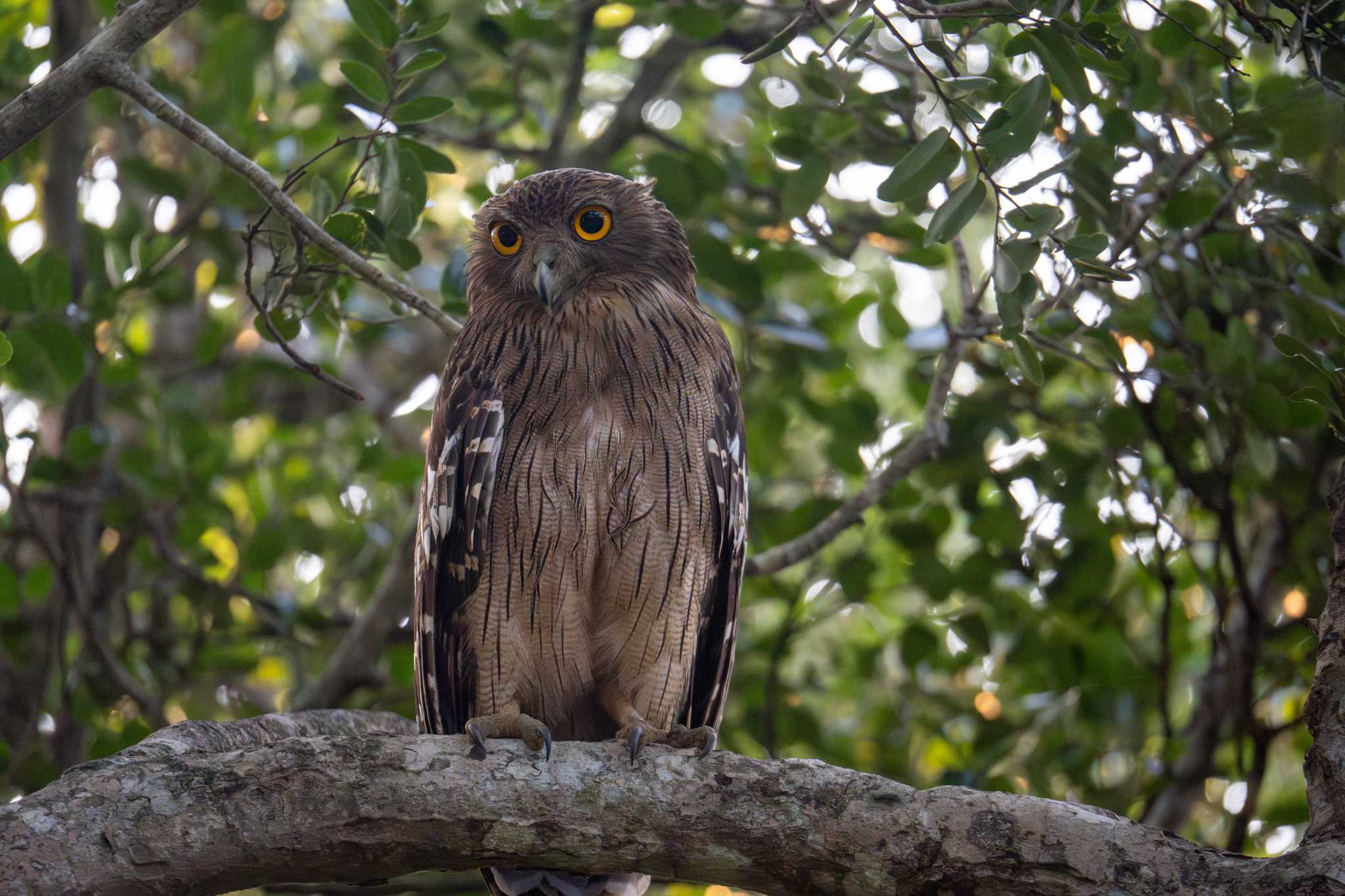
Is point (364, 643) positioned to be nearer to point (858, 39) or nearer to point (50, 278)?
point (50, 278)

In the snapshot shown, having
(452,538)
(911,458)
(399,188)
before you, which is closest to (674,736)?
A: (452,538)

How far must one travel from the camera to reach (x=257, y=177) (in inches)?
104

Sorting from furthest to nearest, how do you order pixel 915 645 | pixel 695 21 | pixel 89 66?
pixel 915 645 → pixel 695 21 → pixel 89 66

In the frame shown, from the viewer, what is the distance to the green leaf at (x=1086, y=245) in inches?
94.6

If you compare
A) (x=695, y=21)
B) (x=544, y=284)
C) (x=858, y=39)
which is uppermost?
(x=695, y=21)

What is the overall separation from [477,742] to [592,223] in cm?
157

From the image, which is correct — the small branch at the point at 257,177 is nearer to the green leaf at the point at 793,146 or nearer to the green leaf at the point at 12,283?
the green leaf at the point at 12,283

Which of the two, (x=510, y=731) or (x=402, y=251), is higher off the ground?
(x=402, y=251)

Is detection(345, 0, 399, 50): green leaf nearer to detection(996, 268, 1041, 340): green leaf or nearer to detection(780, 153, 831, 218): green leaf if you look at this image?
detection(780, 153, 831, 218): green leaf

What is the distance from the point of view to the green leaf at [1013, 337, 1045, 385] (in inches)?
106

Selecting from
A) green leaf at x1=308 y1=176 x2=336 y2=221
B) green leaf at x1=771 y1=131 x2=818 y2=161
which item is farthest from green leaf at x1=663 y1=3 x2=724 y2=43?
green leaf at x1=308 y1=176 x2=336 y2=221

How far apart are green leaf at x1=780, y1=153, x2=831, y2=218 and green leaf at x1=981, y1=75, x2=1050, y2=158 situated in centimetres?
105

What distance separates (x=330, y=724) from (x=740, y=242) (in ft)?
6.89

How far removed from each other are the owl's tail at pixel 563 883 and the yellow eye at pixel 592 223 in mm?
1744
